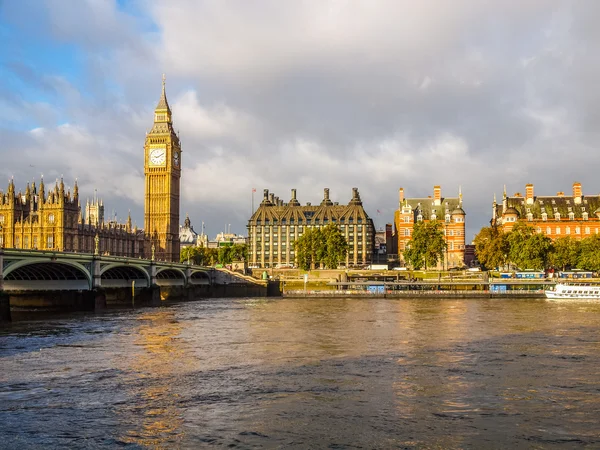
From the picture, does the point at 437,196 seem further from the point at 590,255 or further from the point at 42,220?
the point at 42,220

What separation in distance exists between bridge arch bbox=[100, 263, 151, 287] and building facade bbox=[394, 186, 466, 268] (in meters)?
75.4

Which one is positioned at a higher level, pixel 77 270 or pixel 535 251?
pixel 535 251

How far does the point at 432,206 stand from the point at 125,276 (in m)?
90.1

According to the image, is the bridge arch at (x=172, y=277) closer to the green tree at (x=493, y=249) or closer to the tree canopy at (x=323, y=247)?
the tree canopy at (x=323, y=247)

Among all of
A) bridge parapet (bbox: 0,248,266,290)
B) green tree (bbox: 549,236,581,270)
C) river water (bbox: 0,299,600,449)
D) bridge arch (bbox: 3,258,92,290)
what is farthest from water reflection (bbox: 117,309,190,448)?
green tree (bbox: 549,236,581,270)

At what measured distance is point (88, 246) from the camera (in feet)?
495

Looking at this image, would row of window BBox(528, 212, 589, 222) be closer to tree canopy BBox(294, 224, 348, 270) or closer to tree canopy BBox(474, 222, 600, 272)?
tree canopy BBox(474, 222, 600, 272)

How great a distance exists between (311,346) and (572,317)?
117 feet

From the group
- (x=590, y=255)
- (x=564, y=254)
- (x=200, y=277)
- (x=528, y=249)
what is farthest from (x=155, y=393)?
(x=564, y=254)

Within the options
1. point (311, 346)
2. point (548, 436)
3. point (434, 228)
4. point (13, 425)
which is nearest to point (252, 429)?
point (13, 425)

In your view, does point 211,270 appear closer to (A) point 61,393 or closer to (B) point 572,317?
(B) point 572,317

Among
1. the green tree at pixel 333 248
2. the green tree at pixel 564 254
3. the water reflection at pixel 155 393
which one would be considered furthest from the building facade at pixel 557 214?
the water reflection at pixel 155 393

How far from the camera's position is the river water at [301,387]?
24.4m

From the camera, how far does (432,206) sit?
564 ft
